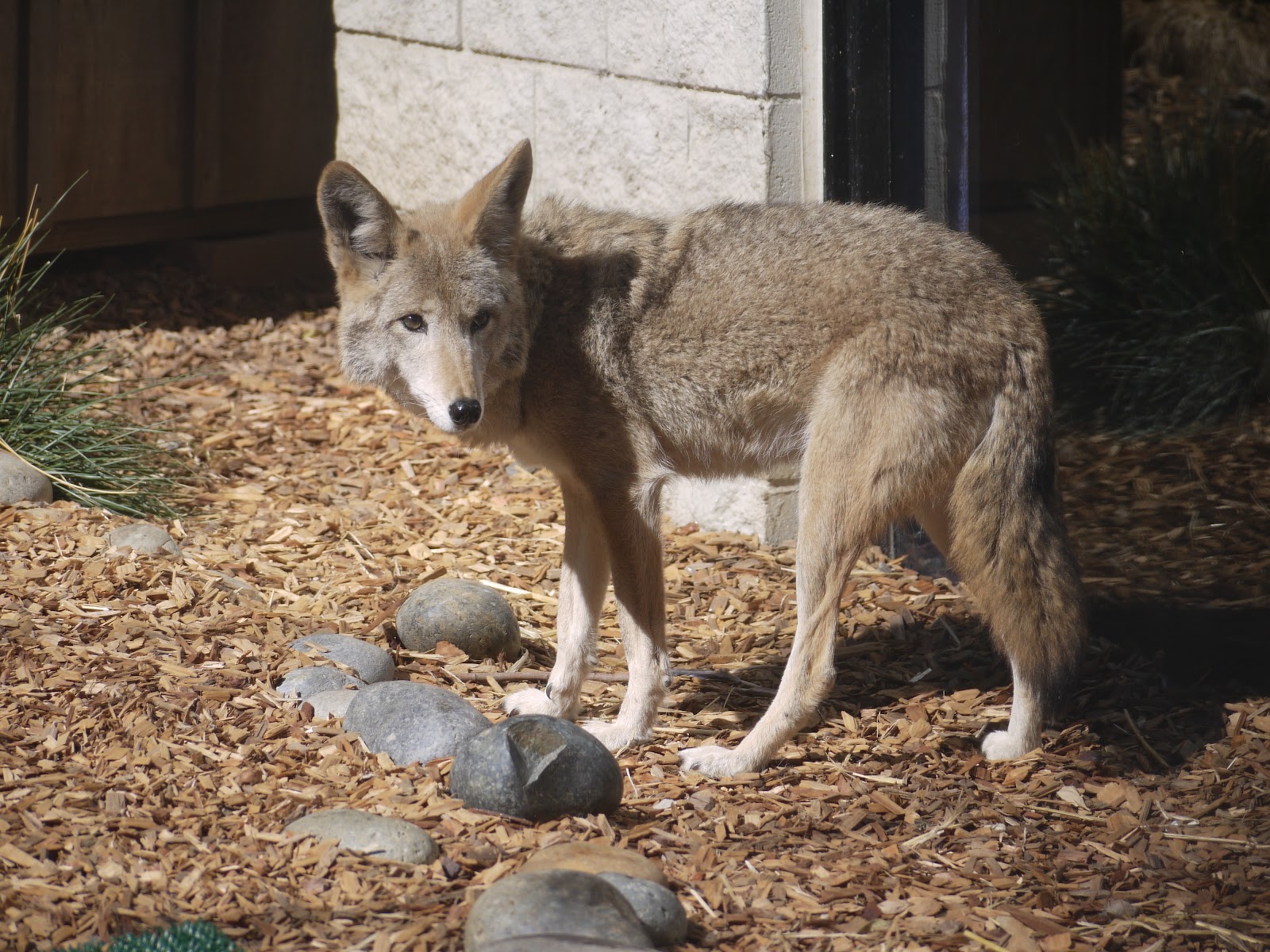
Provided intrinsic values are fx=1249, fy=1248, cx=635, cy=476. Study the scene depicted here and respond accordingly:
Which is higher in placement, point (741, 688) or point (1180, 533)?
point (1180, 533)

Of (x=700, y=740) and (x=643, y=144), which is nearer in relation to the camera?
(x=700, y=740)

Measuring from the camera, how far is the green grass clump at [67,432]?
611 cm

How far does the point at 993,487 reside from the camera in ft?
14.8

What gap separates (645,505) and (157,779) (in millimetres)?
1927

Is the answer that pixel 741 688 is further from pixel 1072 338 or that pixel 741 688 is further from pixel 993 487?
pixel 1072 338

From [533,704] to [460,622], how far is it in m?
0.55

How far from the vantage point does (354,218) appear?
470 centimetres

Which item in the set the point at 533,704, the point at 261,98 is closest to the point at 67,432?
the point at 533,704

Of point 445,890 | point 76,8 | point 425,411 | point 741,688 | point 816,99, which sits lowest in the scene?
point 741,688

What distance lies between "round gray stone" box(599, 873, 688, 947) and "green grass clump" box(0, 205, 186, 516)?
3760 mm

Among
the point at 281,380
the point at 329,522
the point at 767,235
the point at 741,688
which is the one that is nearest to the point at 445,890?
the point at 741,688

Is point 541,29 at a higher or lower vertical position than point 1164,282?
higher

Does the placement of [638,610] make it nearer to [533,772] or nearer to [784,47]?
[533,772]

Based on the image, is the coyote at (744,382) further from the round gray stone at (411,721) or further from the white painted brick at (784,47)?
the white painted brick at (784,47)
